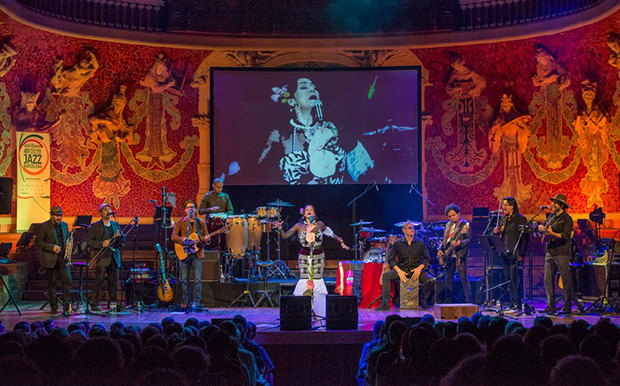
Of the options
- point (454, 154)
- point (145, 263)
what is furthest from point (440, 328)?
point (454, 154)

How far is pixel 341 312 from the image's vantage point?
8.80 metres

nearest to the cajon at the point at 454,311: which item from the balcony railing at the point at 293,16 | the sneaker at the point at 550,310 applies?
the sneaker at the point at 550,310

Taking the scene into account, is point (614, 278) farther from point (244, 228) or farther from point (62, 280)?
point (62, 280)

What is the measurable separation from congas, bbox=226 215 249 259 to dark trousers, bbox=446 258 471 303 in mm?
3602

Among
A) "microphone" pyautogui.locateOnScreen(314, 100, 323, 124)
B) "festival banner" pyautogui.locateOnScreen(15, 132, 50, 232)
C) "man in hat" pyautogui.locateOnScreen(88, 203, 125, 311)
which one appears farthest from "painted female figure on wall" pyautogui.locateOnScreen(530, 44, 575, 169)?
"festival banner" pyautogui.locateOnScreen(15, 132, 50, 232)

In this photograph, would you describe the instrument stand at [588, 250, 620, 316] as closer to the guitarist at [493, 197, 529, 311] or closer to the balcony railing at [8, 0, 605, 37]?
the guitarist at [493, 197, 529, 311]

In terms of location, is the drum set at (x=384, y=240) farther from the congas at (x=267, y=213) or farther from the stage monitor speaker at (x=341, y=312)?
the stage monitor speaker at (x=341, y=312)

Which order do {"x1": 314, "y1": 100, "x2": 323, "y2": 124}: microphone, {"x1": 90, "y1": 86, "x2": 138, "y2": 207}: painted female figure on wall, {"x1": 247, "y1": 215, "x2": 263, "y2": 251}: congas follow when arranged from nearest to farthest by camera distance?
{"x1": 247, "y1": 215, "x2": 263, "y2": 251}: congas
{"x1": 90, "y1": 86, "x2": 138, "y2": 207}: painted female figure on wall
{"x1": 314, "y1": 100, "x2": 323, "y2": 124}: microphone

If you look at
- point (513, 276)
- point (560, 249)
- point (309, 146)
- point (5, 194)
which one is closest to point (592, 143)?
point (560, 249)

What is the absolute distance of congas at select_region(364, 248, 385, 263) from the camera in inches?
500

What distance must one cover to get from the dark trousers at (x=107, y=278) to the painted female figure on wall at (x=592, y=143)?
34.7 feet

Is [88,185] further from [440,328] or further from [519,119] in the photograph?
[440,328]

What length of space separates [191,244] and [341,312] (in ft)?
12.1

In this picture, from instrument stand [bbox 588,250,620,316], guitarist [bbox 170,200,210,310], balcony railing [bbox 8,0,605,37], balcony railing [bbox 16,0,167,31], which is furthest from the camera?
balcony railing [bbox 8,0,605,37]
